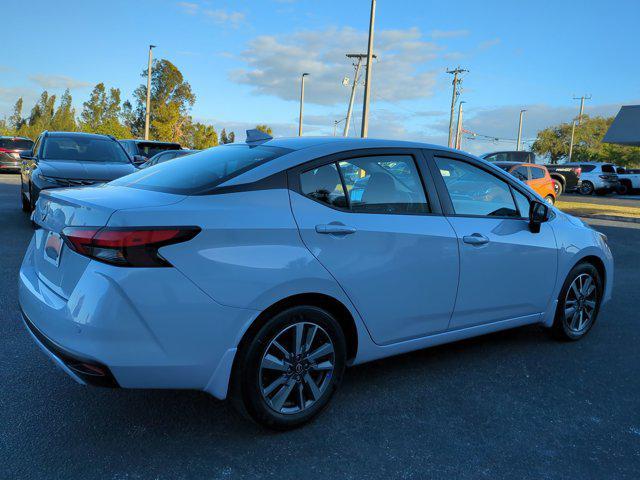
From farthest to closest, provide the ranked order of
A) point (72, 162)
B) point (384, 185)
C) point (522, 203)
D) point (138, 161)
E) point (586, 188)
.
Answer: point (586, 188), point (138, 161), point (72, 162), point (522, 203), point (384, 185)

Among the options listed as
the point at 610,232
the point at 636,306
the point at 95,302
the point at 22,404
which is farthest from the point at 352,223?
the point at 610,232

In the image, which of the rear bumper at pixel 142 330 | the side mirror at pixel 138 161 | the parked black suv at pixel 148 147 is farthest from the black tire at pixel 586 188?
the rear bumper at pixel 142 330

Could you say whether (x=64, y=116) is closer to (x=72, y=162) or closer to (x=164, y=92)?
(x=164, y=92)

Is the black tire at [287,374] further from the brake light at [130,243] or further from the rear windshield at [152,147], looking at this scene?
the rear windshield at [152,147]

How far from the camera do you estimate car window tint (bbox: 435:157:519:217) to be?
139 inches

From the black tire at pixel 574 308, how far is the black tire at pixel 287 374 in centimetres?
222

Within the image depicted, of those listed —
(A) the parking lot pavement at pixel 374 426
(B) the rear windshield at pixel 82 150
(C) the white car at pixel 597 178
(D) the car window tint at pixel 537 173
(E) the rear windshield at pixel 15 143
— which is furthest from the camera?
(C) the white car at pixel 597 178

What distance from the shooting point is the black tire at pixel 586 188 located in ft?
95.8

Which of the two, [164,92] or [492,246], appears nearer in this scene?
[492,246]

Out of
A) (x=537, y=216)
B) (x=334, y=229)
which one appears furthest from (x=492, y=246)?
(x=334, y=229)

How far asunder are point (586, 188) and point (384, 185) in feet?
98.5

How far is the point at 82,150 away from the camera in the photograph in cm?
900

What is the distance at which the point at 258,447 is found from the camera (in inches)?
105

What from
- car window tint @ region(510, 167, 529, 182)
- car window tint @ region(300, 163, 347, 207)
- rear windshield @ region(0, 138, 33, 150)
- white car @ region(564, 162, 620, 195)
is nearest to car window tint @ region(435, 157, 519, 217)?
car window tint @ region(300, 163, 347, 207)
